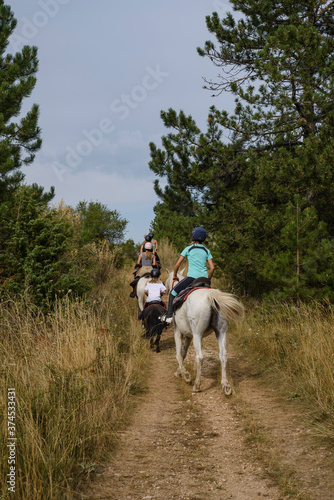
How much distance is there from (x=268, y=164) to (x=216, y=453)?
7557mm

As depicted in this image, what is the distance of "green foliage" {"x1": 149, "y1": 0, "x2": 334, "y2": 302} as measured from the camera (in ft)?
31.2

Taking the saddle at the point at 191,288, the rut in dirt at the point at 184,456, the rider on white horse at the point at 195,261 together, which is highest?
the rider on white horse at the point at 195,261

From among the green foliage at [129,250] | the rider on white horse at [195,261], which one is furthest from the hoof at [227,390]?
the green foliage at [129,250]

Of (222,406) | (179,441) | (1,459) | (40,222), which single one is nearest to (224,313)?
(222,406)

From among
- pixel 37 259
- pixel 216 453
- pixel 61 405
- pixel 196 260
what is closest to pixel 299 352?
pixel 196 260

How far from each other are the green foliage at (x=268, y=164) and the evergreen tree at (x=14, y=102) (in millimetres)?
3897

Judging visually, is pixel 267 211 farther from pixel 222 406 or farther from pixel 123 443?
pixel 123 443

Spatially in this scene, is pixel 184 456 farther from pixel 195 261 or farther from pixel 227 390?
pixel 195 261

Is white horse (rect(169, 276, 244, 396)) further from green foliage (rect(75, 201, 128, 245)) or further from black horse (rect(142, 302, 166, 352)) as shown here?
green foliage (rect(75, 201, 128, 245))

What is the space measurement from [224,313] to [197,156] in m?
7.48

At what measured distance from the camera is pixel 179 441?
5.04 m

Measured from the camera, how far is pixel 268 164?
1070cm

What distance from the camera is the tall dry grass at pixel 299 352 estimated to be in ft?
17.8

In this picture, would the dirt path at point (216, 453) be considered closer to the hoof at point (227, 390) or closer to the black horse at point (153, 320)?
the hoof at point (227, 390)
